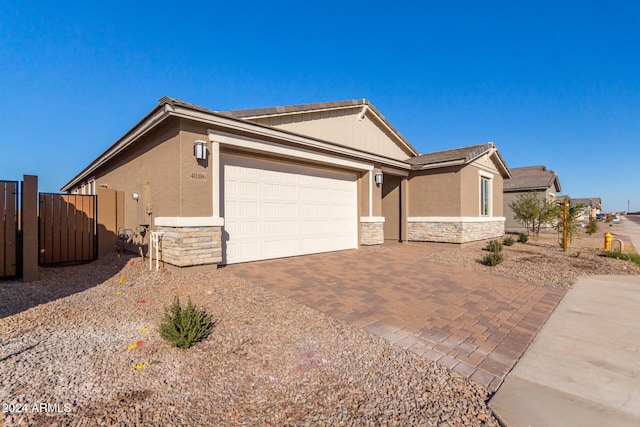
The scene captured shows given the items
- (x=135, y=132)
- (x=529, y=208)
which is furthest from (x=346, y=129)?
(x=529, y=208)

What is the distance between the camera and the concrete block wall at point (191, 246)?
20.4 feet

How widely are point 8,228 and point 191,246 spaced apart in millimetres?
3259

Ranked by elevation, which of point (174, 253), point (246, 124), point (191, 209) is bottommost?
point (174, 253)

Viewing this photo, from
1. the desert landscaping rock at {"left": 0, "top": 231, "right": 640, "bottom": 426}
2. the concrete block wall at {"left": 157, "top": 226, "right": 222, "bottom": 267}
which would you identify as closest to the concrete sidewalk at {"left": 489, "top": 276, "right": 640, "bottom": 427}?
the desert landscaping rock at {"left": 0, "top": 231, "right": 640, "bottom": 426}

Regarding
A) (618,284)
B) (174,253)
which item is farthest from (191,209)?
(618,284)

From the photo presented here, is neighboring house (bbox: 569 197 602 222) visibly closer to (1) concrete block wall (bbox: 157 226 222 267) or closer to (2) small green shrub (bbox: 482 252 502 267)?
(2) small green shrub (bbox: 482 252 502 267)

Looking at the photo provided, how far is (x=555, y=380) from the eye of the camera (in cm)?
267

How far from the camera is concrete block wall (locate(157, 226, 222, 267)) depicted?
623cm

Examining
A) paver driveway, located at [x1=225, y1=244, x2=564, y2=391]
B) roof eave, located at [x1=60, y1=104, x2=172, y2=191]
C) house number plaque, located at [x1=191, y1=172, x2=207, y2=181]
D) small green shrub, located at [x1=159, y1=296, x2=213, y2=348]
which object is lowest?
paver driveway, located at [x1=225, y1=244, x2=564, y2=391]

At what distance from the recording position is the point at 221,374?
274 cm

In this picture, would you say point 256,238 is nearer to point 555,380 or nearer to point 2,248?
point 2,248

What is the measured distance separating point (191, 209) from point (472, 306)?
5.65 metres

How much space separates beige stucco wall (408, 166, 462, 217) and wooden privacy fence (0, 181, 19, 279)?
39.7 feet

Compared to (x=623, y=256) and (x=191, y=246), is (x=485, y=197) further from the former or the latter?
(x=191, y=246)
